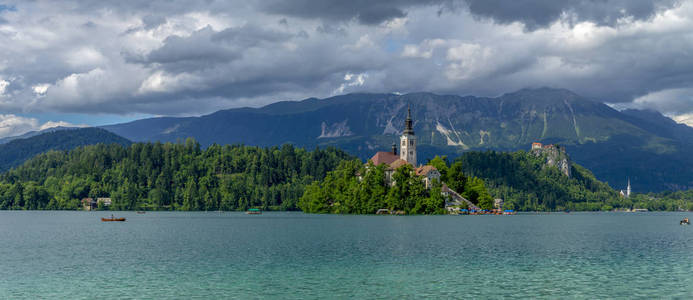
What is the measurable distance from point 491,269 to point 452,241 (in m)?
35.4

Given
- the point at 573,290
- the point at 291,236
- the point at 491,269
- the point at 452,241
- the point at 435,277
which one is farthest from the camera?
the point at 291,236

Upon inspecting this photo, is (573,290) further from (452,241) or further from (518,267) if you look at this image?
(452,241)

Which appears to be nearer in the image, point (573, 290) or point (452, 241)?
point (573, 290)

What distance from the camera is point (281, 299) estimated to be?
44.1 meters

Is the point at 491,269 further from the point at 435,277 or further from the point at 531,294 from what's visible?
the point at 531,294

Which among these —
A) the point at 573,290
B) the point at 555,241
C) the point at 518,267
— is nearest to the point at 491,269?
the point at 518,267

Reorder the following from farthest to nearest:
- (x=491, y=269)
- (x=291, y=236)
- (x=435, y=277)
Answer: (x=291, y=236), (x=491, y=269), (x=435, y=277)

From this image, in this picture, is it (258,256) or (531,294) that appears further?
(258,256)

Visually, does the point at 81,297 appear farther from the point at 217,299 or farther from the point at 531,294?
the point at 531,294

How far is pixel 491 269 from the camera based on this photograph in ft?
202

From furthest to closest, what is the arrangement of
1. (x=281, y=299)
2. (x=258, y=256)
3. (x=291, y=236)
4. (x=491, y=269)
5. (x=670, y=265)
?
(x=291, y=236), (x=258, y=256), (x=670, y=265), (x=491, y=269), (x=281, y=299)

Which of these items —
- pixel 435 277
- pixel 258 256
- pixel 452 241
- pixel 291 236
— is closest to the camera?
pixel 435 277

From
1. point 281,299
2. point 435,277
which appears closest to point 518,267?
point 435,277

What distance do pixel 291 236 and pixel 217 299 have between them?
64149 millimetres
